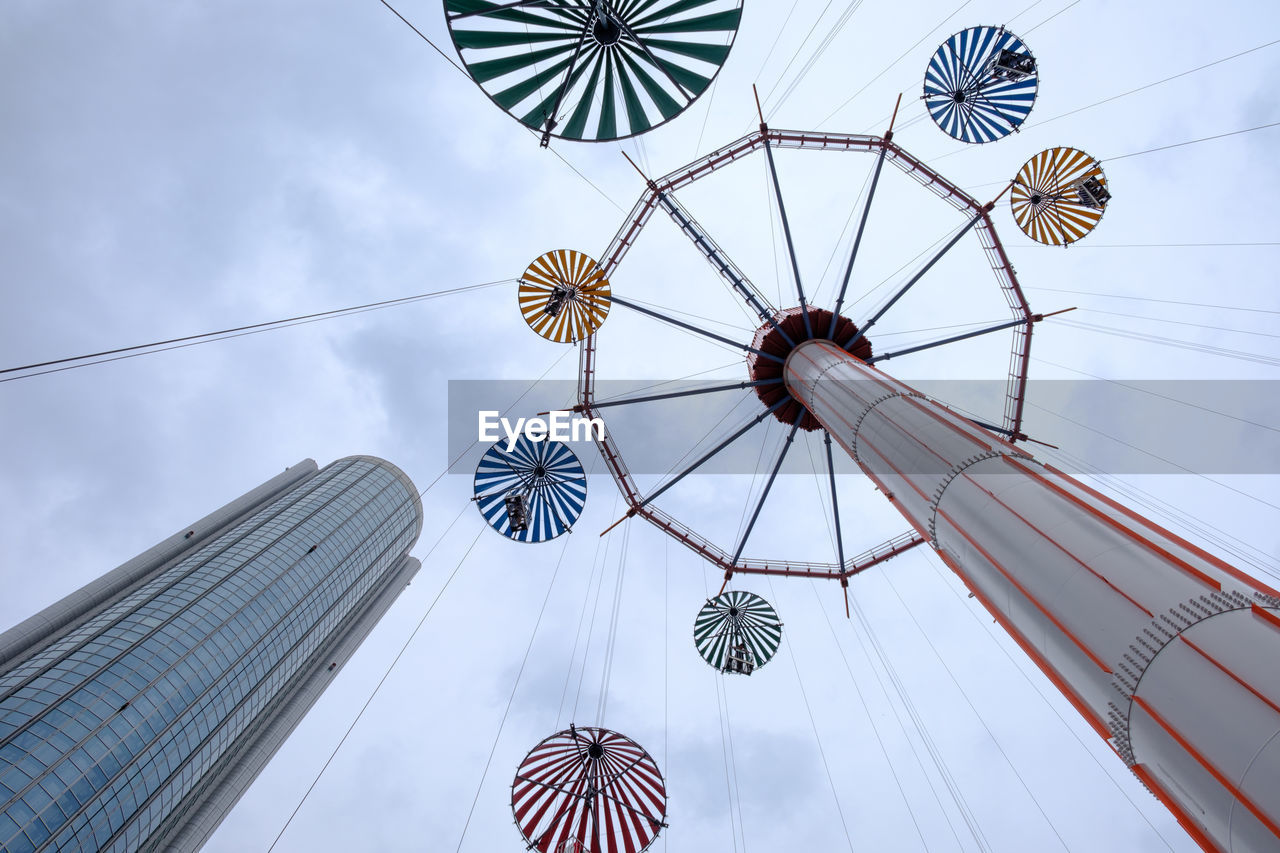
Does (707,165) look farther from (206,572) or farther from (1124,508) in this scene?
(206,572)

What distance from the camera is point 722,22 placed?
13.5 metres

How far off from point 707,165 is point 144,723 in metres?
68.7

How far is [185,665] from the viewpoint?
5753 centimetres

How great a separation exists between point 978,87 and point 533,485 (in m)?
21.4

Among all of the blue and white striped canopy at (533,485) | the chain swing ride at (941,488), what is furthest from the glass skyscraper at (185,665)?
the chain swing ride at (941,488)

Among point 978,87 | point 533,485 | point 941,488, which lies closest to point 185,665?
point 533,485

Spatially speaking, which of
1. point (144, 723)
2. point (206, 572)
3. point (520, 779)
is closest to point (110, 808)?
point (144, 723)

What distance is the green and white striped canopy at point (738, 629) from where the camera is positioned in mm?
23016

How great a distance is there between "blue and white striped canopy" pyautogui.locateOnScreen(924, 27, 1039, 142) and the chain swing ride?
2.7 inches

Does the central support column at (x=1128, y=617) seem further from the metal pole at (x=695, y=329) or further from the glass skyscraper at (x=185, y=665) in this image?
the glass skyscraper at (x=185, y=665)

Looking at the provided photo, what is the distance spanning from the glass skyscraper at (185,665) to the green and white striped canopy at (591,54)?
6377 cm

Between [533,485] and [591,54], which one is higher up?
[591,54]

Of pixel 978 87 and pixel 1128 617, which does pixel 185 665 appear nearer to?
pixel 1128 617

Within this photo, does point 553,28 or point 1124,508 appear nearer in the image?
point 1124,508
